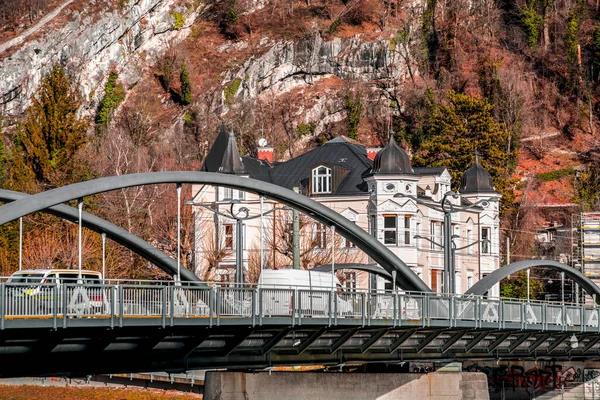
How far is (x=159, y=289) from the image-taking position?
32.2 m

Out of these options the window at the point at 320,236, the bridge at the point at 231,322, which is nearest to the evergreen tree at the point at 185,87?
the window at the point at 320,236

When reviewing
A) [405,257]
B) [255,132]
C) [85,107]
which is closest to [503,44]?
[255,132]

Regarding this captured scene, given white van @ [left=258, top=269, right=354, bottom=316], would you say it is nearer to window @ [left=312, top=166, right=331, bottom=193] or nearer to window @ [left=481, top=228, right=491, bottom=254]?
window @ [left=312, top=166, right=331, bottom=193]

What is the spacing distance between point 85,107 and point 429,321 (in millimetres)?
82150

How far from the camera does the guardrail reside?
2883cm

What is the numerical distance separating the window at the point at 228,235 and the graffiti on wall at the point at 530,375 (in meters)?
18.3

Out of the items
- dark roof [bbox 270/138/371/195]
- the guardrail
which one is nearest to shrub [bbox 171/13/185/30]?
dark roof [bbox 270/138/371/195]

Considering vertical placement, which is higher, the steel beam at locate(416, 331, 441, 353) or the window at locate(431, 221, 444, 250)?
the window at locate(431, 221, 444, 250)

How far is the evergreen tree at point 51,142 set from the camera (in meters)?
80.1

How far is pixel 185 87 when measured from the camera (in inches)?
4877

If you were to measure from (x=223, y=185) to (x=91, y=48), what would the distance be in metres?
86.6

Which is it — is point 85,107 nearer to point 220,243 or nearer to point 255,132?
point 255,132

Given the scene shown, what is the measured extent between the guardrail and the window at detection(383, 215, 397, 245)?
23.1m

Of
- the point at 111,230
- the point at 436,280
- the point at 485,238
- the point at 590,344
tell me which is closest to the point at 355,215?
the point at 436,280
